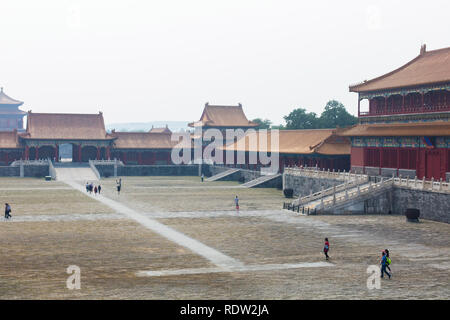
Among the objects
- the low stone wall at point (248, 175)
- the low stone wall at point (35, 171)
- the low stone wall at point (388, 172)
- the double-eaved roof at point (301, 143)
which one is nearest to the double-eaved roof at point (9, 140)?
the low stone wall at point (35, 171)

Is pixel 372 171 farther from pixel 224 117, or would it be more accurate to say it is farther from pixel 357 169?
pixel 224 117

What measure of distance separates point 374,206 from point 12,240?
25.4 m

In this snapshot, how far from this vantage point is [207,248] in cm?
3077

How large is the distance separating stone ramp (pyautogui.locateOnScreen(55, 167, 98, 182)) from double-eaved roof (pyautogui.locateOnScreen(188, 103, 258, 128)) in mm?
24628

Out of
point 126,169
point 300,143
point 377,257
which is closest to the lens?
point 377,257

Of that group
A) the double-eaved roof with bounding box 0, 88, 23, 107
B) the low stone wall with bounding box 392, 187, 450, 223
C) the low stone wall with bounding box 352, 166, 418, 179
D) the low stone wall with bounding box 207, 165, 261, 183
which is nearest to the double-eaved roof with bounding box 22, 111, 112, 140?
the low stone wall with bounding box 207, 165, 261, 183

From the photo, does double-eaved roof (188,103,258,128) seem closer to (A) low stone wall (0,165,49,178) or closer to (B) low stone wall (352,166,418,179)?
(A) low stone wall (0,165,49,178)

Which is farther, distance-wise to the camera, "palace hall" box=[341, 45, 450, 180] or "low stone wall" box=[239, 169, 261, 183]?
"low stone wall" box=[239, 169, 261, 183]

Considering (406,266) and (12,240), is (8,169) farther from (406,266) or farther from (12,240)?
(406,266)

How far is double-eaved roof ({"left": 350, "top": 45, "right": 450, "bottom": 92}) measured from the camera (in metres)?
48.4

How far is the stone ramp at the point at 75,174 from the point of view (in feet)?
268

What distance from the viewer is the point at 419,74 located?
169 feet
